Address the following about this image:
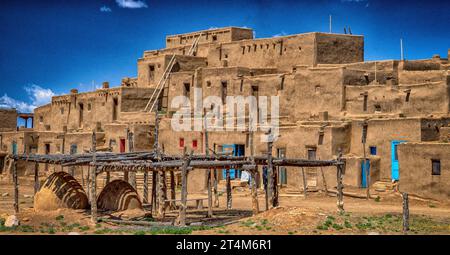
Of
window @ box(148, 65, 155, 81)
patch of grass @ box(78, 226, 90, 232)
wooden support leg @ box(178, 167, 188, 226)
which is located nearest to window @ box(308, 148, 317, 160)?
wooden support leg @ box(178, 167, 188, 226)

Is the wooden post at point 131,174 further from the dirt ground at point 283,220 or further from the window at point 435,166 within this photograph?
the window at point 435,166

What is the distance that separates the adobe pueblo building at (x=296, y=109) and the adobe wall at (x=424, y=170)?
0.13ft

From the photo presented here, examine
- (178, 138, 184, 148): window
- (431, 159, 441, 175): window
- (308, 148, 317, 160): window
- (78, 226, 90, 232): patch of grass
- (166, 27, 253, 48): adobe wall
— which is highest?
(166, 27, 253, 48): adobe wall

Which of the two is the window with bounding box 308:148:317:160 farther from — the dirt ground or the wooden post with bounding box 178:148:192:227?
the wooden post with bounding box 178:148:192:227

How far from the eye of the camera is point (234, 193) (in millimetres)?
33938

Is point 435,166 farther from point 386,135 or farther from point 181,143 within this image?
point 181,143

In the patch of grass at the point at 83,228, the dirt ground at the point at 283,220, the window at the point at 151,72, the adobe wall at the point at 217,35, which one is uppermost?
the adobe wall at the point at 217,35

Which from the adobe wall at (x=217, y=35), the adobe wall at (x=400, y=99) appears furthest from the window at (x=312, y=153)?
the adobe wall at (x=217, y=35)

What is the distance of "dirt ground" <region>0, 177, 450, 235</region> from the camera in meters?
20.7

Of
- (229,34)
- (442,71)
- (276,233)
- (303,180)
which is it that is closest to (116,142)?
(229,34)

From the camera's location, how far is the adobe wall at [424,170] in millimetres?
26969

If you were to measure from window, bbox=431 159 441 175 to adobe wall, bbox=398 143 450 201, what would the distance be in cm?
8

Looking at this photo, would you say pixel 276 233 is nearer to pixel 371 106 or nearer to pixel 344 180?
pixel 344 180

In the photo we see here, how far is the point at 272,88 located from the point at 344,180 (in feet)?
28.9
